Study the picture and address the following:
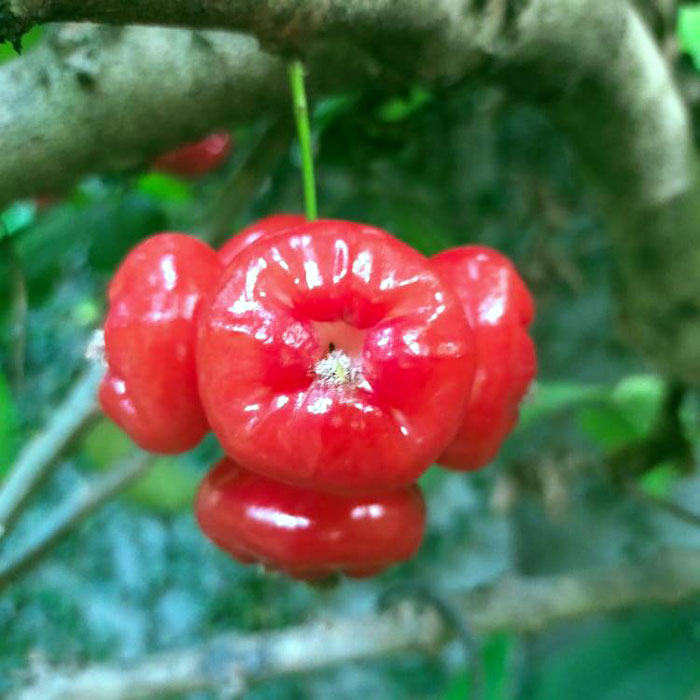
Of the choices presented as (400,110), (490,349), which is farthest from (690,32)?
(490,349)

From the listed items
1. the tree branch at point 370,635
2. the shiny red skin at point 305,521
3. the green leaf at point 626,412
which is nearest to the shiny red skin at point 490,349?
the shiny red skin at point 305,521

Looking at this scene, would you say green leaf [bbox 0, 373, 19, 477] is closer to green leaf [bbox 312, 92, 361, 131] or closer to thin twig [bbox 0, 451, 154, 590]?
thin twig [bbox 0, 451, 154, 590]

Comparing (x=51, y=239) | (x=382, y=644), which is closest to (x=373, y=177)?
(x=51, y=239)

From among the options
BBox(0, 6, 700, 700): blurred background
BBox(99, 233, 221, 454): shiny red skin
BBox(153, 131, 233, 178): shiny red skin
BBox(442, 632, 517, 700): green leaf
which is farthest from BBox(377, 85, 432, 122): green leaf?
BBox(442, 632, 517, 700): green leaf

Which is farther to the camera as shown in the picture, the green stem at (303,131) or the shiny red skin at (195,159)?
the shiny red skin at (195,159)

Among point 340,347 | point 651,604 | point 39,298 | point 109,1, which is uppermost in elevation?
point 109,1

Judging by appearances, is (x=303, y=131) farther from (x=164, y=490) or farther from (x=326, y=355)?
(x=164, y=490)

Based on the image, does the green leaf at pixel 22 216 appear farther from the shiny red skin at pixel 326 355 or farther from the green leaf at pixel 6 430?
the shiny red skin at pixel 326 355

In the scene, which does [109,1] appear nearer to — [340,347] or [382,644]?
[340,347]
